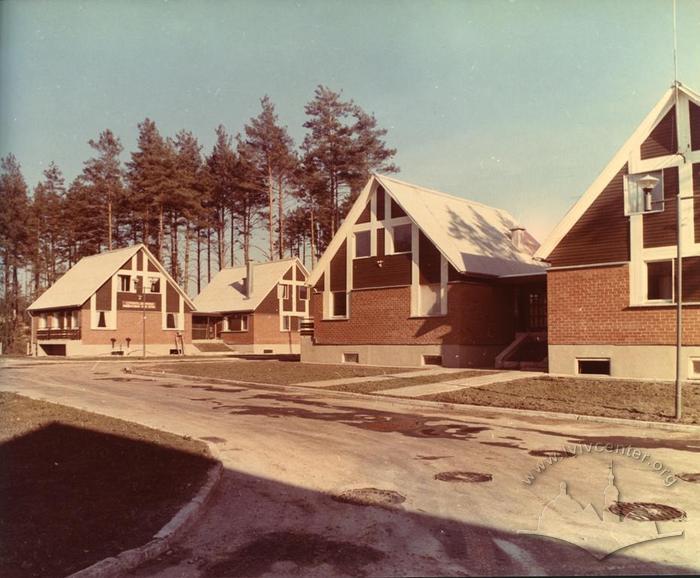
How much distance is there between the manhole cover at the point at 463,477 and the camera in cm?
786

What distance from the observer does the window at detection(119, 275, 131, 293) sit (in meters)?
49.9

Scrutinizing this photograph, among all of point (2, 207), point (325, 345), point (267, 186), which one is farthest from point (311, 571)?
point (2, 207)

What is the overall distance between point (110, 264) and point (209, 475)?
153 feet

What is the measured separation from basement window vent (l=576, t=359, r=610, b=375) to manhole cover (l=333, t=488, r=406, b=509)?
1644 cm

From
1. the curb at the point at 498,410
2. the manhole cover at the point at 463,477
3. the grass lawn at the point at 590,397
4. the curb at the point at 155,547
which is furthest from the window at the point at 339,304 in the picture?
the curb at the point at 155,547

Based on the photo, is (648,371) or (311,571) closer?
(311,571)

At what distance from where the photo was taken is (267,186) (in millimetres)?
57062

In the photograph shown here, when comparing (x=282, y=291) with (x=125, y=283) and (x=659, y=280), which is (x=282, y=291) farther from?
(x=659, y=280)

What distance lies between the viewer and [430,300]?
1102 inches

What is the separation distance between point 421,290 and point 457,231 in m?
3.94

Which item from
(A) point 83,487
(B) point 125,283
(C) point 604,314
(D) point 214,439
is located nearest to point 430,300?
(C) point 604,314

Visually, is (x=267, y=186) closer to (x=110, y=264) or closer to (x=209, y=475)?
(x=110, y=264)

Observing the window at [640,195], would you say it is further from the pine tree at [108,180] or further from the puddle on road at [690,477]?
the pine tree at [108,180]

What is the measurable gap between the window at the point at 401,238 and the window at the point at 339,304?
408 centimetres
